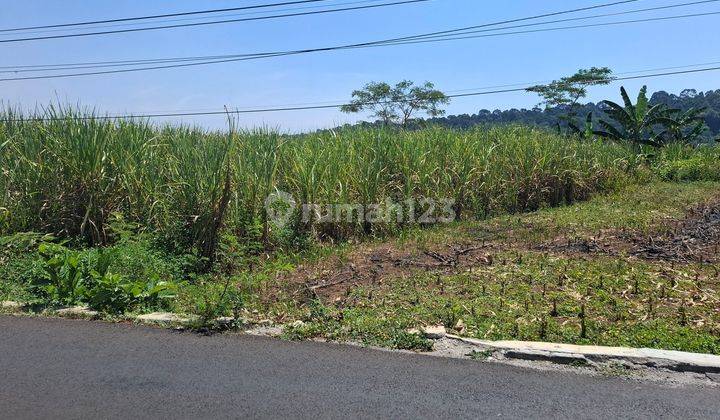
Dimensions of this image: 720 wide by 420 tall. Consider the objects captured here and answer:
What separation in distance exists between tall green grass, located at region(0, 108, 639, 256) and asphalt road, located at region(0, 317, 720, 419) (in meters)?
3.36

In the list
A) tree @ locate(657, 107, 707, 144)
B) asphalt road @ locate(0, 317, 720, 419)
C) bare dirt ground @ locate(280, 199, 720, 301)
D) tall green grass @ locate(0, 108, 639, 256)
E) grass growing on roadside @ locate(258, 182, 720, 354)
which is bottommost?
asphalt road @ locate(0, 317, 720, 419)

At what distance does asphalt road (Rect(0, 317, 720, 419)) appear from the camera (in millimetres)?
3691

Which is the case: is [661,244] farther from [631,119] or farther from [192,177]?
[631,119]

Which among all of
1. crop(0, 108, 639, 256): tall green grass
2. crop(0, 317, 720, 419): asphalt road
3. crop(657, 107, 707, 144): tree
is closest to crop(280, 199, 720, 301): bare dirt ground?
crop(0, 108, 639, 256): tall green grass

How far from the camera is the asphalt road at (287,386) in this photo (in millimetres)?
3691

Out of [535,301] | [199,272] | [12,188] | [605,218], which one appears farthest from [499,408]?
[12,188]

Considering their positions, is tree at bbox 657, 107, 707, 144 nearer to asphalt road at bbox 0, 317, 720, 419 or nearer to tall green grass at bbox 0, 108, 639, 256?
tall green grass at bbox 0, 108, 639, 256

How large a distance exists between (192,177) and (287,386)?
4.77 meters

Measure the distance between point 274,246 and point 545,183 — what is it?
690 cm

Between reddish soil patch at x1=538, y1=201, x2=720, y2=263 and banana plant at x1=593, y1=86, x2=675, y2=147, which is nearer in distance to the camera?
reddish soil patch at x1=538, y1=201, x2=720, y2=263

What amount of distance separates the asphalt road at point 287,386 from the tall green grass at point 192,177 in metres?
3.36

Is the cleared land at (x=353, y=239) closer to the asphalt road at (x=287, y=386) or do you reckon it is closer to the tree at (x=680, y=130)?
the asphalt road at (x=287, y=386)

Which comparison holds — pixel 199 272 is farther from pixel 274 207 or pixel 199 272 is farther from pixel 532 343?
pixel 532 343

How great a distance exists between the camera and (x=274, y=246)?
28.2 feet
